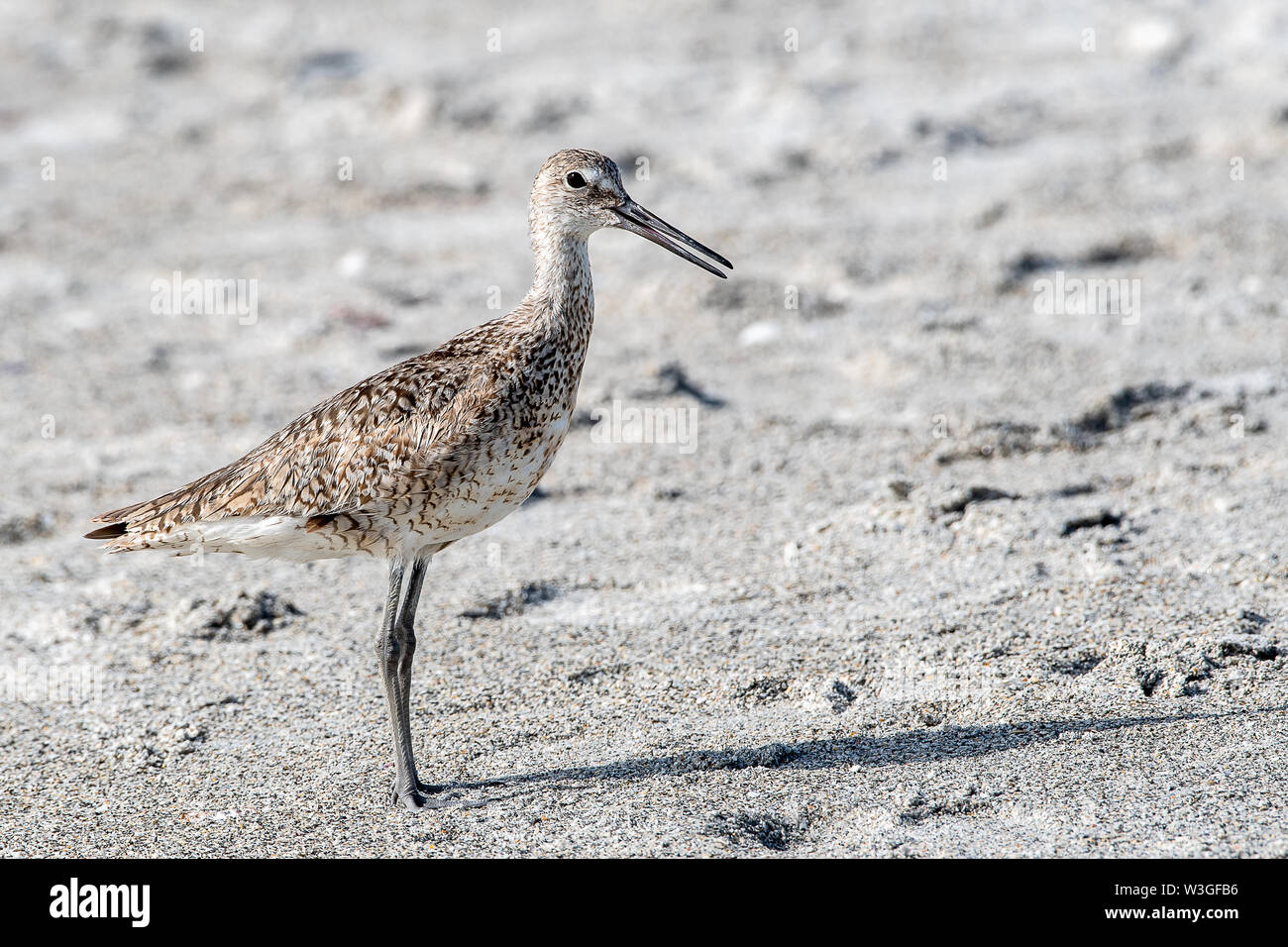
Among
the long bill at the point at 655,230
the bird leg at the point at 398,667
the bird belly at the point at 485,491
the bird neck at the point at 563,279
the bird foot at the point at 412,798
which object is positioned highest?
the long bill at the point at 655,230

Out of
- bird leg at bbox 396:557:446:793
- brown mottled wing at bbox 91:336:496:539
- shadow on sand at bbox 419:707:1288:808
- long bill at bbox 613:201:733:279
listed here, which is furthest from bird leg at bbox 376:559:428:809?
long bill at bbox 613:201:733:279

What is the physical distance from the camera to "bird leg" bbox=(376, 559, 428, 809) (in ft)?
13.9

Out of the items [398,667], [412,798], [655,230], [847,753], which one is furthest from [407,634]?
[655,230]

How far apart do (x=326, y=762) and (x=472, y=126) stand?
7661 millimetres

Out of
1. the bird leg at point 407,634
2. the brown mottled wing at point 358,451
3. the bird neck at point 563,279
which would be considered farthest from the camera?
the bird neck at point 563,279

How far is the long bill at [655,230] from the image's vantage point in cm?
470

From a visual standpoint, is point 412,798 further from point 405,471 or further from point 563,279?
point 563,279

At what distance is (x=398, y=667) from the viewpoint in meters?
4.39

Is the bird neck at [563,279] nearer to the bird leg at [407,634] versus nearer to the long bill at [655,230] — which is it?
the long bill at [655,230]

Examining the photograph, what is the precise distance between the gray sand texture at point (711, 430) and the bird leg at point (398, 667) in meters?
0.14

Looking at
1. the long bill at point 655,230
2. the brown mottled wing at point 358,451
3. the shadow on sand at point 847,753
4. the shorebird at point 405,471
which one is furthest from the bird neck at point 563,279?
the shadow on sand at point 847,753

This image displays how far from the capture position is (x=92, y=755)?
4.60 m

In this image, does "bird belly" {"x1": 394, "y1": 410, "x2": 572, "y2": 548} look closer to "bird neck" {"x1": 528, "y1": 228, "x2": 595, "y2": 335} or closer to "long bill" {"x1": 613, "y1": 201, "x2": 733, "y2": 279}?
"bird neck" {"x1": 528, "y1": 228, "x2": 595, "y2": 335}
